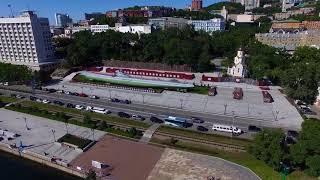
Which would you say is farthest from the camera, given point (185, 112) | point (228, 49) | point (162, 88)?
point (228, 49)

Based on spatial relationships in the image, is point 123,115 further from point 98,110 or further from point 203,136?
point 203,136

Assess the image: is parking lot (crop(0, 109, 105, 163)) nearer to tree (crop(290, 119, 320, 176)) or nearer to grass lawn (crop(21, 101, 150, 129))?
grass lawn (crop(21, 101, 150, 129))

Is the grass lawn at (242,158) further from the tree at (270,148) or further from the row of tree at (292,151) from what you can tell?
the tree at (270,148)

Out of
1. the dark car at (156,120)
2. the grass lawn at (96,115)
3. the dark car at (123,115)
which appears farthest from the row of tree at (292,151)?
the dark car at (123,115)

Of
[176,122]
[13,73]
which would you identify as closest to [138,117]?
[176,122]

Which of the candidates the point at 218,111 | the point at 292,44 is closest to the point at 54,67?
the point at 218,111

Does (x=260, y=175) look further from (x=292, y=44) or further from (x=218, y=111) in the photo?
(x=292, y=44)
